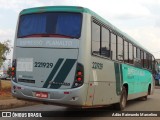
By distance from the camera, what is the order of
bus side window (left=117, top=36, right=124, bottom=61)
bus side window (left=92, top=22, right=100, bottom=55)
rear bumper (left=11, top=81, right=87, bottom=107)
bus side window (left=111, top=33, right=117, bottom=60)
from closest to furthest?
1. rear bumper (left=11, top=81, right=87, bottom=107)
2. bus side window (left=92, top=22, right=100, bottom=55)
3. bus side window (left=111, top=33, right=117, bottom=60)
4. bus side window (left=117, top=36, right=124, bottom=61)

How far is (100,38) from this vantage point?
36.1 ft

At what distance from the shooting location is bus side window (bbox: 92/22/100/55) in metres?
10.4

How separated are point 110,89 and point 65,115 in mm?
1822

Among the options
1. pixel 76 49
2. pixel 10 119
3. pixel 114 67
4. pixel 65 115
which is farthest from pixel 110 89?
pixel 10 119

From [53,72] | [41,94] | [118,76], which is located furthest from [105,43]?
[41,94]

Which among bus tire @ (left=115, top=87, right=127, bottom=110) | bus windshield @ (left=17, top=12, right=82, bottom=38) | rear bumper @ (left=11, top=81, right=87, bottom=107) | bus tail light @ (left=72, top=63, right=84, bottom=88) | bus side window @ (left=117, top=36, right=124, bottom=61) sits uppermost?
bus windshield @ (left=17, top=12, right=82, bottom=38)

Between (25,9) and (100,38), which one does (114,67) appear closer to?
(100,38)

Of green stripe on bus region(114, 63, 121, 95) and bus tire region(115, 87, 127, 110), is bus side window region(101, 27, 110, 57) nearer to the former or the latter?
green stripe on bus region(114, 63, 121, 95)

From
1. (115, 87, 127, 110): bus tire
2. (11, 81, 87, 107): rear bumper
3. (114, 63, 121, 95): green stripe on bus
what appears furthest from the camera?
(115, 87, 127, 110): bus tire

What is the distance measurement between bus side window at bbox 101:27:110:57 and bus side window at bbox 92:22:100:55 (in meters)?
0.41

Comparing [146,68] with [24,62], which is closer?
[24,62]

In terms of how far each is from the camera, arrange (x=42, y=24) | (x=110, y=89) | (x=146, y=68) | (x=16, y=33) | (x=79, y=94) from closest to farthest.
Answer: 1. (x=79, y=94)
2. (x=42, y=24)
3. (x=16, y=33)
4. (x=110, y=89)
5. (x=146, y=68)

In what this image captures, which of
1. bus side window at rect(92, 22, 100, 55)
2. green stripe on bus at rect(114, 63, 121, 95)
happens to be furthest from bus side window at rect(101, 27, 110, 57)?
green stripe on bus at rect(114, 63, 121, 95)

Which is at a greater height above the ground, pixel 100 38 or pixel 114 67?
pixel 100 38
